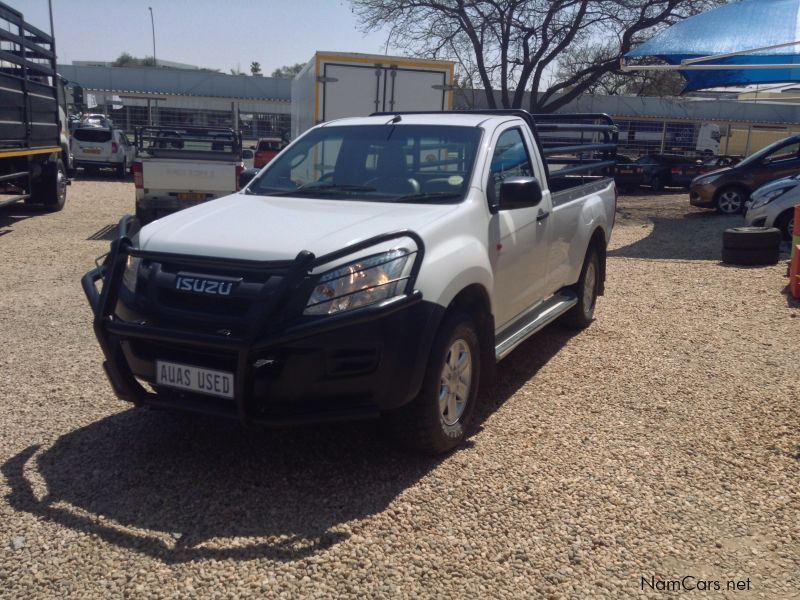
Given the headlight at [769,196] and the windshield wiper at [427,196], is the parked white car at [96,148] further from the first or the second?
Answer: the windshield wiper at [427,196]

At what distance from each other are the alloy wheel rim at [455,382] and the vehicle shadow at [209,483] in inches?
11.0

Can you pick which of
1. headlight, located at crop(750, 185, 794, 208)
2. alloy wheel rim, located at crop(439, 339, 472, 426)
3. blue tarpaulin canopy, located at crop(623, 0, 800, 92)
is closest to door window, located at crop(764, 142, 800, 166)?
blue tarpaulin canopy, located at crop(623, 0, 800, 92)

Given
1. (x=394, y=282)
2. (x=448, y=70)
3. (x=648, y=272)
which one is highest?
(x=448, y=70)

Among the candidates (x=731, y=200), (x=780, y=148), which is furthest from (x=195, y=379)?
(x=731, y=200)

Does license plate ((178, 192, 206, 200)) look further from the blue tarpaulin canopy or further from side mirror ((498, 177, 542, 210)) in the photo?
the blue tarpaulin canopy

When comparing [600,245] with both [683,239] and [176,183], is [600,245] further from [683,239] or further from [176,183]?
[683,239]

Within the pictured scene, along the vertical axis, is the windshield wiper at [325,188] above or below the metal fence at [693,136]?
above

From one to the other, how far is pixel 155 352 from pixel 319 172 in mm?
1914

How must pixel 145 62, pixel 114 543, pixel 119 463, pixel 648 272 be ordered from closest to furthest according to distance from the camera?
1. pixel 114 543
2. pixel 119 463
3. pixel 648 272
4. pixel 145 62

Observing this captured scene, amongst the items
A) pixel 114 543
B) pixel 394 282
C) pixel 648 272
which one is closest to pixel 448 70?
pixel 648 272

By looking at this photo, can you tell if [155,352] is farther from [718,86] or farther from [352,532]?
[718,86]

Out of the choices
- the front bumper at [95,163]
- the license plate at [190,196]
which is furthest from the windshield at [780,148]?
the front bumper at [95,163]

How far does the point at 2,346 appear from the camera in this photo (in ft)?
20.6

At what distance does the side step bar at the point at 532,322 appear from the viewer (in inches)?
198
